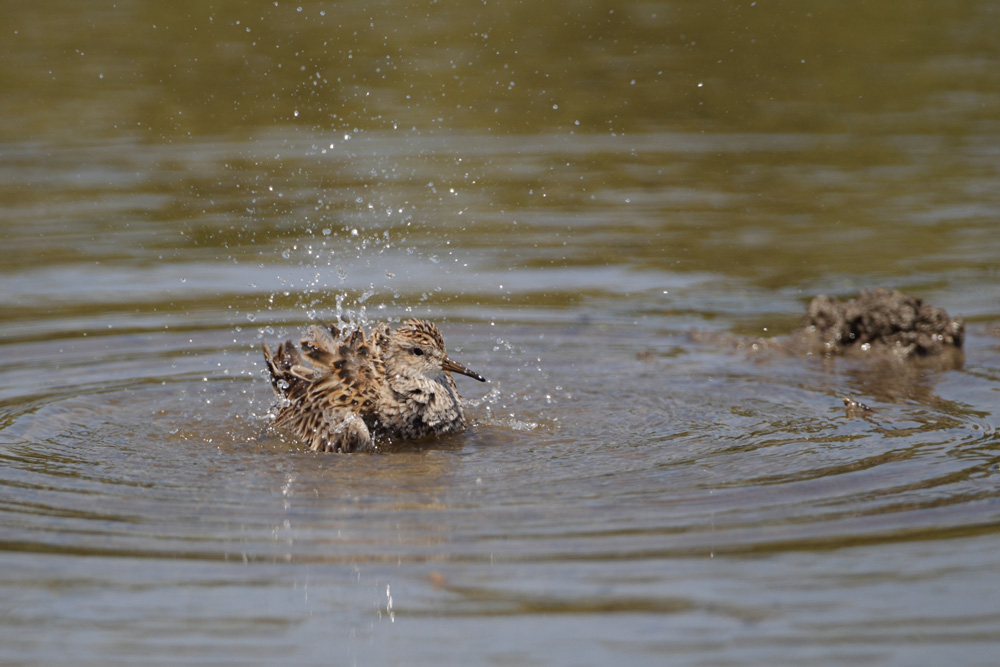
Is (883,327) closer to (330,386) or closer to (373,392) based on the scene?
(373,392)

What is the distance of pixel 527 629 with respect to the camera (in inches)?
240

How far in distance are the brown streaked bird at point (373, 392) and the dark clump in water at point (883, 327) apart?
3553mm

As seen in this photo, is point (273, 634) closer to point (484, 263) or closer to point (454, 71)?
point (484, 263)

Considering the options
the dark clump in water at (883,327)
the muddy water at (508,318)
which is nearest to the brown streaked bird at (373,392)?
the muddy water at (508,318)

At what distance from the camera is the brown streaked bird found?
9.58 metres

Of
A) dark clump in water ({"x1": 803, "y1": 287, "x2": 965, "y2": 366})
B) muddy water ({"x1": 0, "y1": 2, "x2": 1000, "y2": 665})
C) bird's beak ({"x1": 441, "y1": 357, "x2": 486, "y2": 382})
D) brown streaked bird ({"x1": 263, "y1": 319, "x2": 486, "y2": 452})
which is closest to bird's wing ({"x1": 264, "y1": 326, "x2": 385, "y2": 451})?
brown streaked bird ({"x1": 263, "y1": 319, "x2": 486, "y2": 452})

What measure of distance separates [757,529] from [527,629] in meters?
1.66

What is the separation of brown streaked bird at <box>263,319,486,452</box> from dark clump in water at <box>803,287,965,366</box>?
3.55 meters

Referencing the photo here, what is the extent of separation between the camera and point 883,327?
38.1 ft

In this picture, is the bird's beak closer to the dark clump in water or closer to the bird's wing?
the bird's wing

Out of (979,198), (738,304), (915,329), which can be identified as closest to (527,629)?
(915,329)

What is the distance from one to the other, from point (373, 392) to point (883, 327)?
4491 millimetres

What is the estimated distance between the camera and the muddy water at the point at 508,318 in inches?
252

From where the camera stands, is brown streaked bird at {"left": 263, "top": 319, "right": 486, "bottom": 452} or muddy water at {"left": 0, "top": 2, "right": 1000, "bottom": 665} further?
brown streaked bird at {"left": 263, "top": 319, "right": 486, "bottom": 452}
